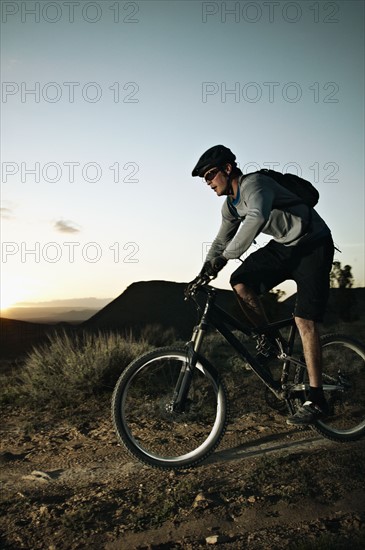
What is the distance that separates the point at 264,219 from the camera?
400cm

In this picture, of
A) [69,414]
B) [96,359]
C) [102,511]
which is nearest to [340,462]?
[102,511]

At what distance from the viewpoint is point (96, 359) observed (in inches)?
283

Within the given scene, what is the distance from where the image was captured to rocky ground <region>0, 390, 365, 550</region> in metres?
2.99

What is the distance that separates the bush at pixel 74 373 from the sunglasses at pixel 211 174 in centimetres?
361

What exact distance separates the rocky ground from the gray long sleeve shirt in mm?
1711

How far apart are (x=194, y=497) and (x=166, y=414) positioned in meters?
0.99

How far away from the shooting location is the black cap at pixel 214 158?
4.22m

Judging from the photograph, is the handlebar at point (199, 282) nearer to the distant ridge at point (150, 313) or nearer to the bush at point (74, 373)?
the bush at point (74, 373)

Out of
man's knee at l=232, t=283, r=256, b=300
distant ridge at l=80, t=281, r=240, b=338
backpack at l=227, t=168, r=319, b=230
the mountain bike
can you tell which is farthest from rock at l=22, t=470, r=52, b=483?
distant ridge at l=80, t=281, r=240, b=338

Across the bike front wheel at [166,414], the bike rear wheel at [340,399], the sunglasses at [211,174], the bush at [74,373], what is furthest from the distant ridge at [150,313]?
the sunglasses at [211,174]

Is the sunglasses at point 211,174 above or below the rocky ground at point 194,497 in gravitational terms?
above

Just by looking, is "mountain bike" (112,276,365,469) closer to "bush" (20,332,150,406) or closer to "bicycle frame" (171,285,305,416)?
"bicycle frame" (171,285,305,416)

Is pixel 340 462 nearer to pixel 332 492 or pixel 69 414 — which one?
pixel 332 492

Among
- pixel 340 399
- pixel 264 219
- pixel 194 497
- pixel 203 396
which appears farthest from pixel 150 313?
pixel 194 497
